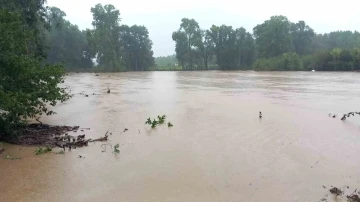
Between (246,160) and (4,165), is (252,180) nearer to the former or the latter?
(246,160)

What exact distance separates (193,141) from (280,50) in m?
57.4

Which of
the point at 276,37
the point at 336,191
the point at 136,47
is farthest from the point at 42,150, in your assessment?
the point at 136,47

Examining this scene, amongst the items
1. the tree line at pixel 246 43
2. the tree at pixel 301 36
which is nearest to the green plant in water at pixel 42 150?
the tree line at pixel 246 43

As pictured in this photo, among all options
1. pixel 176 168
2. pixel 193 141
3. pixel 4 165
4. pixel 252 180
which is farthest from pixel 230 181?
pixel 4 165

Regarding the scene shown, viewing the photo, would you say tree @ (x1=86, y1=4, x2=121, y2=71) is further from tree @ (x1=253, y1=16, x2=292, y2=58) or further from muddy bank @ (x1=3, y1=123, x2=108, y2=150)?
muddy bank @ (x1=3, y1=123, x2=108, y2=150)

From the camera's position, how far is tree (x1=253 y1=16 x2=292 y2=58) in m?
61.3

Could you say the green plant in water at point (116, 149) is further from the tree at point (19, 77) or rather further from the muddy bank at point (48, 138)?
the tree at point (19, 77)

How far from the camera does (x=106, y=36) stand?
58875mm

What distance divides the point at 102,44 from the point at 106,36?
62.6 inches

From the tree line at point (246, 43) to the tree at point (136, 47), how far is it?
6.14 m

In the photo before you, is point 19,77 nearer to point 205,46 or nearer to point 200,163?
point 200,163

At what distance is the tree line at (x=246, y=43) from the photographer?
61878 millimetres

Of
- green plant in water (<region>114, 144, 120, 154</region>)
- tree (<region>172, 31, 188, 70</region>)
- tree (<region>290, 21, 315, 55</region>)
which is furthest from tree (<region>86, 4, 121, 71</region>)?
green plant in water (<region>114, 144, 120, 154</region>)

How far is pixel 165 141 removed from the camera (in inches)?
295
